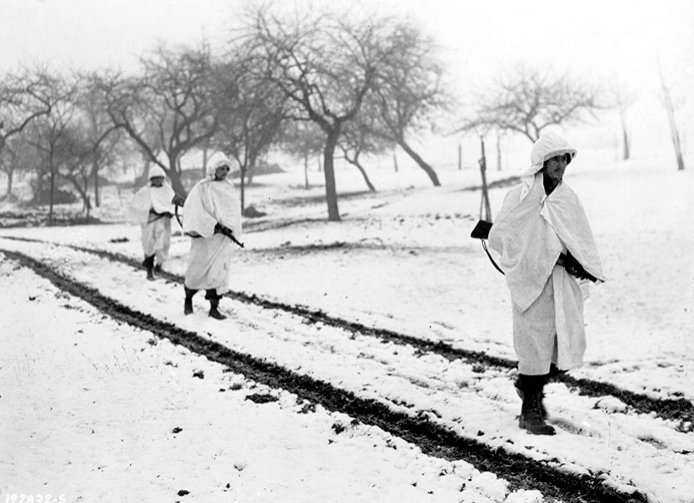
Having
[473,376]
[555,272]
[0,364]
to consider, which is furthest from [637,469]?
[0,364]

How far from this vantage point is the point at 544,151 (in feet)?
15.4

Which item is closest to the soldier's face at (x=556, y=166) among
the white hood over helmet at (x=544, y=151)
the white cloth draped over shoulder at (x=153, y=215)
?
the white hood over helmet at (x=544, y=151)

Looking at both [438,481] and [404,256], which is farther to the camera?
[404,256]

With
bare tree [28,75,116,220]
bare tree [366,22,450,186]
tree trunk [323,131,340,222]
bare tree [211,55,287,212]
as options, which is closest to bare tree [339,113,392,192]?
bare tree [366,22,450,186]

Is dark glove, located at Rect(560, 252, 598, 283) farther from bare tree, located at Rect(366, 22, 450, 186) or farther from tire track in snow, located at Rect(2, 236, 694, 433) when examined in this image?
bare tree, located at Rect(366, 22, 450, 186)

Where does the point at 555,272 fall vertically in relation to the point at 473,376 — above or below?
above

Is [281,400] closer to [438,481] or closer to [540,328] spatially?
[438,481]

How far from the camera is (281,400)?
532 cm

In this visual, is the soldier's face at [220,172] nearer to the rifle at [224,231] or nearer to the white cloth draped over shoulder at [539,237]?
the rifle at [224,231]

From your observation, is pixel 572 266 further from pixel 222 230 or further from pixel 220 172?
pixel 220 172

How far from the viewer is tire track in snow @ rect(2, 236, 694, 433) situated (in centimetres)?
510

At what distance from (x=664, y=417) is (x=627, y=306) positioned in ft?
17.1

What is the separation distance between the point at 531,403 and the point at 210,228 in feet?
17.9

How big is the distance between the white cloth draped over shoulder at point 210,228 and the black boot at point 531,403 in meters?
5.08
